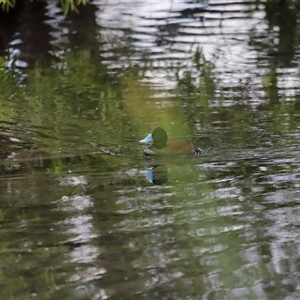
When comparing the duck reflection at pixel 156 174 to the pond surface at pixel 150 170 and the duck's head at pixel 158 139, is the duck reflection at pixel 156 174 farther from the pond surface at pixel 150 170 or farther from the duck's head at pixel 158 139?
the duck's head at pixel 158 139

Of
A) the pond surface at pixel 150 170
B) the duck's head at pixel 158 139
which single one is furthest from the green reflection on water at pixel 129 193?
the duck's head at pixel 158 139

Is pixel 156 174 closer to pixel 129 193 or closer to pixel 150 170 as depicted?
pixel 150 170

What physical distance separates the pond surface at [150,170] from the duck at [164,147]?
8 centimetres

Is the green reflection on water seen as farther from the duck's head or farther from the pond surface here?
the duck's head

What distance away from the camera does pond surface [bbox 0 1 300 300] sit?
443cm

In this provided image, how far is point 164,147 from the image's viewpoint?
22.0 ft

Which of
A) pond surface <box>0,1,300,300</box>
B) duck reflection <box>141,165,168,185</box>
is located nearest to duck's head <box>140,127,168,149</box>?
pond surface <box>0,1,300,300</box>

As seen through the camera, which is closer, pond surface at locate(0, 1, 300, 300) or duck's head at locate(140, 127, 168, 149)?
pond surface at locate(0, 1, 300, 300)

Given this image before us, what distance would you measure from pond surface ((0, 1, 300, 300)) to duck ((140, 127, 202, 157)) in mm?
80

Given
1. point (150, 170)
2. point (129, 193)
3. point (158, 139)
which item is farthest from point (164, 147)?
point (129, 193)

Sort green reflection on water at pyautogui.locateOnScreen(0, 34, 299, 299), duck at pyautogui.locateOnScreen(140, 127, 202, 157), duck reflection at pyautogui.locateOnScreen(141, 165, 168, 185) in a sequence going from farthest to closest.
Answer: duck at pyautogui.locateOnScreen(140, 127, 202, 157)
duck reflection at pyautogui.locateOnScreen(141, 165, 168, 185)
green reflection on water at pyautogui.locateOnScreen(0, 34, 299, 299)

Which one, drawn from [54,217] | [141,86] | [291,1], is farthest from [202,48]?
[54,217]

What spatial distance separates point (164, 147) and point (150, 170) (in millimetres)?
397

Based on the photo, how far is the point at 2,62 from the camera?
35.4 feet
